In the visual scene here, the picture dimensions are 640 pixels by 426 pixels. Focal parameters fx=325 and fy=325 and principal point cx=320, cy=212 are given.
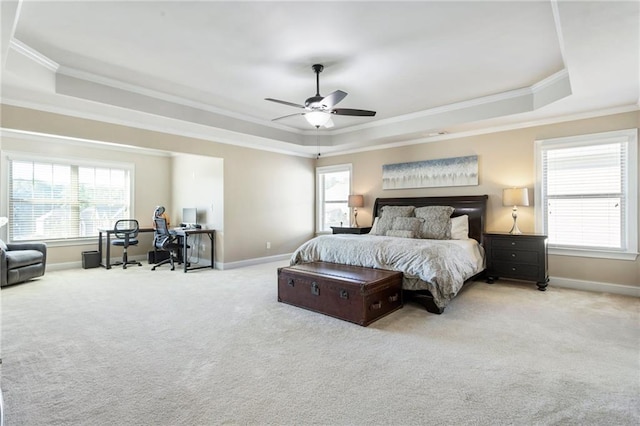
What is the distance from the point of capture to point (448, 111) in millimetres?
5078

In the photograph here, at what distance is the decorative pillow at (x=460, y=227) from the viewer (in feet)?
16.1

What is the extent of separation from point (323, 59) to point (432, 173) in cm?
330

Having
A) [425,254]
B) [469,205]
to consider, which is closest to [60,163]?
[425,254]

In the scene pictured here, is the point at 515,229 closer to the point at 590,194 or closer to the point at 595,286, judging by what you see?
the point at 590,194

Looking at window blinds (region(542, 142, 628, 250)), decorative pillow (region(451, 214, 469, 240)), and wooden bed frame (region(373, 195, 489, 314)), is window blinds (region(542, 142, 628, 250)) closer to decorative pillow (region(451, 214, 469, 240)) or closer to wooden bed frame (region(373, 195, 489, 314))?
wooden bed frame (region(373, 195, 489, 314))

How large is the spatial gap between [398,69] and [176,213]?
598cm

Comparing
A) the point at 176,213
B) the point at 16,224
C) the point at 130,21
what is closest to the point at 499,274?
the point at 130,21

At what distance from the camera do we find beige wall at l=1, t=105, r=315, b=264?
16.4 ft

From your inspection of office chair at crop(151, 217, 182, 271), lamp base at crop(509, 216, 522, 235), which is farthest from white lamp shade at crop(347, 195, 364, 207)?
office chair at crop(151, 217, 182, 271)

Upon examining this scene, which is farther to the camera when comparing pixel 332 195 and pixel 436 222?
pixel 332 195

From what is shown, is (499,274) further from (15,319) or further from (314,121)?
(15,319)

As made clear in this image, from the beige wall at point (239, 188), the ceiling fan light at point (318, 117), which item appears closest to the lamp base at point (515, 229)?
the ceiling fan light at point (318, 117)

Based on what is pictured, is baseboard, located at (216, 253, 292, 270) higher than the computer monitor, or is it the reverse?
the computer monitor

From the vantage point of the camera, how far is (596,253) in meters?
4.44
